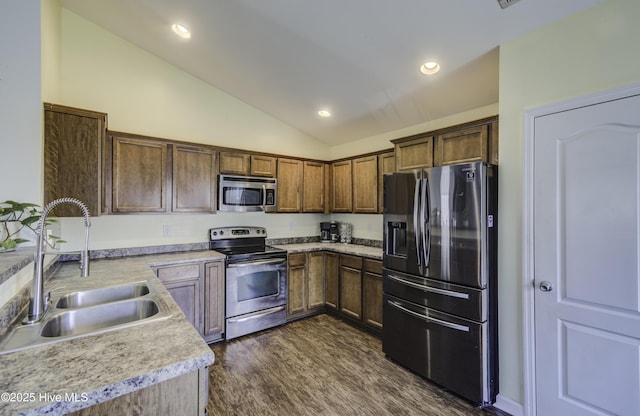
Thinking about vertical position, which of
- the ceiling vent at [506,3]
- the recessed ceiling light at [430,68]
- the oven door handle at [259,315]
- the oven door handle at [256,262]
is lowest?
the oven door handle at [259,315]

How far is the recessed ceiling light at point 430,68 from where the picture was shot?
250cm

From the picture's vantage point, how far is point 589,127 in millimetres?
1804

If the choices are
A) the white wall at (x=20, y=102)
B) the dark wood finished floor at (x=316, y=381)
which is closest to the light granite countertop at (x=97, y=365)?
the dark wood finished floor at (x=316, y=381)

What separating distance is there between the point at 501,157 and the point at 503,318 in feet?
4.17

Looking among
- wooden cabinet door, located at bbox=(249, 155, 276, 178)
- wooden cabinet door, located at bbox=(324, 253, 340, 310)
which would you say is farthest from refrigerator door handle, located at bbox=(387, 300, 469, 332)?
wooden cabinet door, located at bbox=(249, 155, 276, 178)

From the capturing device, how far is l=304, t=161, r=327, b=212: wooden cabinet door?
425 centimetres

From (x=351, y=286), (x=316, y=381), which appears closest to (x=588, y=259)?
(x=316, y=381)

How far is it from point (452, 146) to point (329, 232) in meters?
2.47

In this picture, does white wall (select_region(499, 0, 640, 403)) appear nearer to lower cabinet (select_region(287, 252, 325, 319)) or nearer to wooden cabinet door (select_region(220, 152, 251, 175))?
lower cabinet (select_region(287, 252, 325, 319))

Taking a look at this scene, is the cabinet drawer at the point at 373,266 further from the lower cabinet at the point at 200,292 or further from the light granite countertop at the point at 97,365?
the light granite countertop at the point at 97,365

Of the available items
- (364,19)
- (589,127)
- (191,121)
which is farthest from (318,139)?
(589,127)

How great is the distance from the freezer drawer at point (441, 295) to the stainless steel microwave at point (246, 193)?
1877mm

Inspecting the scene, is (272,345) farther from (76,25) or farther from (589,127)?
(76,25)

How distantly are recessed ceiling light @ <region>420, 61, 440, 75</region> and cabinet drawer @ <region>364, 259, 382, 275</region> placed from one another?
2.03 m
